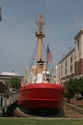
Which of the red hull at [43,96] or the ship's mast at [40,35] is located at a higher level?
the ship's mast at [40,35]

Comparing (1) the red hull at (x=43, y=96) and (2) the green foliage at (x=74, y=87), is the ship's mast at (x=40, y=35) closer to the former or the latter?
(1) the red hull at (x=43, y=96)

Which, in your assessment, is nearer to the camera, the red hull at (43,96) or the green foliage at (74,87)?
the red hull at (43,96)

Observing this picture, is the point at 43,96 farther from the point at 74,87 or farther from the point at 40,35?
the point at 74,87

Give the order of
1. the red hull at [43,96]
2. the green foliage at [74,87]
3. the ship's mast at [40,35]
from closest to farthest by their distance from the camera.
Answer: the red hull at [43,96] → the ship's mast at [40,35] → the green foliage at [74,87]

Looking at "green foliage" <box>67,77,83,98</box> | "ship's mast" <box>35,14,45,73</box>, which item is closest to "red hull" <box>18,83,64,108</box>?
"ship's mast" <box>35,14,45,73</box>

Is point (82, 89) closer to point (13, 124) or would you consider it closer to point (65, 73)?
point (13, 124)

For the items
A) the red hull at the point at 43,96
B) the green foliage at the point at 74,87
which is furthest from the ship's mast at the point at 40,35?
the green foliage at the point at 74,87

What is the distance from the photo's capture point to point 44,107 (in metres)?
20.0

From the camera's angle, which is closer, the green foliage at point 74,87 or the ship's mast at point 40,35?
the ship's mast at point 40,35

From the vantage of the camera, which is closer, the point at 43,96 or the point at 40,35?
the point at 43,96

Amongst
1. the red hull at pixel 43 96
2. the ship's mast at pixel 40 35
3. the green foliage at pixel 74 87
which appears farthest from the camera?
the green foliage at pixel 74 87

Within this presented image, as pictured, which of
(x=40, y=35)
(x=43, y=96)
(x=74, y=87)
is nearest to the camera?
(x=43, y=96)

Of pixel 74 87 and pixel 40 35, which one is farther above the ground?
pixel 40 35

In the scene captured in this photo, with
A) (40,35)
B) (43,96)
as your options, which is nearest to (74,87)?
(40,35)
